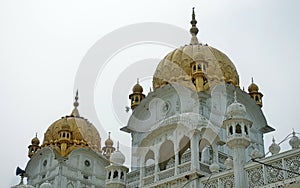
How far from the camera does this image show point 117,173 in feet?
53.8

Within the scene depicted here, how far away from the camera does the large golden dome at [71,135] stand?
88.9ft

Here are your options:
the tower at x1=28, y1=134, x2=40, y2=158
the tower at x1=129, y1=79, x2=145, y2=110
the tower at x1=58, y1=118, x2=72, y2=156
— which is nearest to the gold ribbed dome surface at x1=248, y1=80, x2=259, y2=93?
the tower at x1=129, y1=79, x2=145, y2=110

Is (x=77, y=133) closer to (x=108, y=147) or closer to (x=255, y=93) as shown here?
(x=108, y=147)

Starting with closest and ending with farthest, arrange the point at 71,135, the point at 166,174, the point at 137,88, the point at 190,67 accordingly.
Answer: the point at 166,174
the point at 190,67
the point at 137,88
the point at 71,135

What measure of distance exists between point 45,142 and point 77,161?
2.60 m

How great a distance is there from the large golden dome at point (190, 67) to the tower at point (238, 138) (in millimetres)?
6988

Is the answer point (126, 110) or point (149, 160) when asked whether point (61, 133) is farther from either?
point (149, 160)

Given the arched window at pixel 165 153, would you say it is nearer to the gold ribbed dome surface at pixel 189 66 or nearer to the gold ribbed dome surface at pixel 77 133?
the gold ribbed dome surface at pixel 189 66

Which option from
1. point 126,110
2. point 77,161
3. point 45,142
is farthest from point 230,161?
point 45,142

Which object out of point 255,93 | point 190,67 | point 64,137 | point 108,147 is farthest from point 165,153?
point 108,147

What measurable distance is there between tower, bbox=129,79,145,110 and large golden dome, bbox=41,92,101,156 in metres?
5.56

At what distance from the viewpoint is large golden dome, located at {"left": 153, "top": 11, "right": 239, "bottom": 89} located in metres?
21.3

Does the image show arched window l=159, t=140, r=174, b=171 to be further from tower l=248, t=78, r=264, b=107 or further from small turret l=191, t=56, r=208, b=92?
tower l=248, t=78, r=264, b=107

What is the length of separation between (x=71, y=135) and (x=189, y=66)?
30.1 feet
